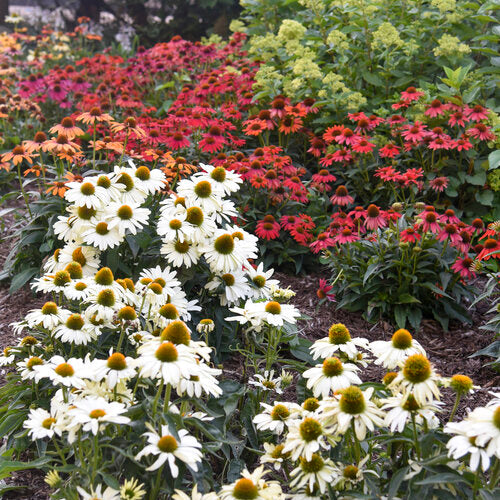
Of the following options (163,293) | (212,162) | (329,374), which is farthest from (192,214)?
(212,162)

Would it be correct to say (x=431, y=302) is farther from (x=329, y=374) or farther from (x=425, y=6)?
(x=425, y=6)

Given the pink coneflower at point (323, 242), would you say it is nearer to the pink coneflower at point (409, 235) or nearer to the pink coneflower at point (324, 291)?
the pink coneflower at point (324, 291)

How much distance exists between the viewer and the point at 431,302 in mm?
3561

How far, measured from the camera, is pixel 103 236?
105 inches

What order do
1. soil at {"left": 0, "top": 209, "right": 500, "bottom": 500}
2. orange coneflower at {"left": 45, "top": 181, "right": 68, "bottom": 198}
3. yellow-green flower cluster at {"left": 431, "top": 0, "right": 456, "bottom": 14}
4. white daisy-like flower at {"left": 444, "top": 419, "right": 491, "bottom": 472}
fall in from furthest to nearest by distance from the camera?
1. yellow-green flower cluster at {"left": 431, "top": 0, "right": 456, "bottom": 14}
2. orange coneflower at {"left": 45, "top": 181, "right": 68, "bottom": 198}
3. soil at {"left": 0, "top": 209, "right": 500, "bottom": 500}
4. white daisy-like flower at {"left": 444, "top": 419, "right": 491, "bottom": 472}

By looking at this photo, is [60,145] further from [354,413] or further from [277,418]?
[354,413]

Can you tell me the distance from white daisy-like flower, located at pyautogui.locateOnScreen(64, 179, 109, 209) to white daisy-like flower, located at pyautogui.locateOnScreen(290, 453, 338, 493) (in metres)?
1.54

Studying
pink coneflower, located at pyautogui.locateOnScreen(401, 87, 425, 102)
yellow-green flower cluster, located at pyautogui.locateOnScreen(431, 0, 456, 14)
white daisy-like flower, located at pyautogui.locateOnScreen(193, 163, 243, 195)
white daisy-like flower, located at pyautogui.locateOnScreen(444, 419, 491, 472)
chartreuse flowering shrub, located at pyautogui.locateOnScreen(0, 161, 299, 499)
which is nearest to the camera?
white daisy-like flower, located at pyautogui.locateOnScreen(444, 419, 491, 472)

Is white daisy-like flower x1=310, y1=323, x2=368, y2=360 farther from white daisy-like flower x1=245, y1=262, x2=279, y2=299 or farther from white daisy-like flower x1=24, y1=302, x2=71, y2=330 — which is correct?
white daisy-like flower x1=24, y1=302, x2=71, y2=330

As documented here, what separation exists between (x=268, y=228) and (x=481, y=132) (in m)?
1.60

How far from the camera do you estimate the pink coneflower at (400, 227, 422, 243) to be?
3.25m

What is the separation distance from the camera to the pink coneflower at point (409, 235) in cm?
325

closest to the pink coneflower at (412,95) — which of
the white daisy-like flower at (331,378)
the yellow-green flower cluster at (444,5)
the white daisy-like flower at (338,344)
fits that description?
the yellow-green flower cluster at (444,5)

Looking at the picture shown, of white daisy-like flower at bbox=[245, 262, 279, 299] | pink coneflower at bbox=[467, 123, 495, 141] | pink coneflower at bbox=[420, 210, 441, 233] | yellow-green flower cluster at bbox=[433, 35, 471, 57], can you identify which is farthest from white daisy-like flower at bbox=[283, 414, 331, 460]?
yellow-green flower cluster at bbox=[433, 35, 471, 57]
